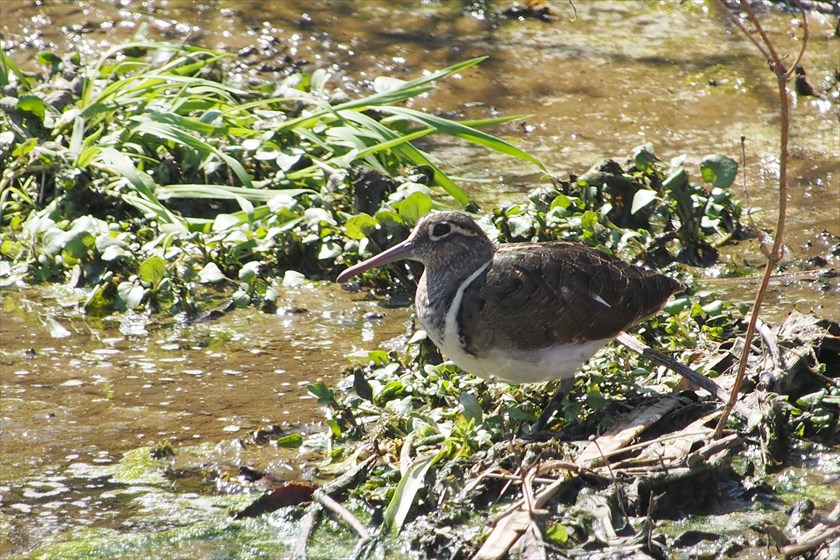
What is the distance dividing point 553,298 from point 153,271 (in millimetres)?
2540

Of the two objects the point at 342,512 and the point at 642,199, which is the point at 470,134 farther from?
the point at 342,512

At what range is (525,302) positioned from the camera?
4.85 meters

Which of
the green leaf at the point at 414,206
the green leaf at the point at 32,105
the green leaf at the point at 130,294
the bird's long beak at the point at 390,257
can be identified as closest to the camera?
the bird's long beak at the point at 390,257

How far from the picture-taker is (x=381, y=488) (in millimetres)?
4660

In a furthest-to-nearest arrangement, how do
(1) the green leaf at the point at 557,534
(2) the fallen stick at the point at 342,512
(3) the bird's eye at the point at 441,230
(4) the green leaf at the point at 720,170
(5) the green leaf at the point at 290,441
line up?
1. (4) the green leaf at the point at 720,170
2. (3) the bird's eye at the point at 441,230
3. (5) the green leaf at the point at 290,441
4. (2) the fallen stick at the point at 342,512
5. (1) the green leaf at the point at 557,534

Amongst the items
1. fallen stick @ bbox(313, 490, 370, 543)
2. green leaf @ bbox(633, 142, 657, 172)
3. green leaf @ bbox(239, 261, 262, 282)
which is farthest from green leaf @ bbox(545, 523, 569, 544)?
green leaf @ bbox(633, 142, 657, 172)

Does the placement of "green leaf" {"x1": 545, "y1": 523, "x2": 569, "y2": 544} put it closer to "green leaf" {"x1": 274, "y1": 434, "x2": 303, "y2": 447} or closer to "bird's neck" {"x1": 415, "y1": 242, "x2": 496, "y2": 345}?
"bird's neck" {"x1": 415, "y1": 242, "x2": 496, "y2": 345}

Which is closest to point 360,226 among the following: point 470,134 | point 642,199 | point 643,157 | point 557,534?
point 470,134

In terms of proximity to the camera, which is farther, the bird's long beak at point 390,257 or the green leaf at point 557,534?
the bird's long beak at point 390,257

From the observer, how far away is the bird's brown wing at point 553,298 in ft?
15.8

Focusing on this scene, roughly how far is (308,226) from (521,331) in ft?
7.76

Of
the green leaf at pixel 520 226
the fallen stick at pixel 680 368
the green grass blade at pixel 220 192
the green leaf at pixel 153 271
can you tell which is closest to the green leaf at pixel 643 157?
the green leaf at pixel 520 226

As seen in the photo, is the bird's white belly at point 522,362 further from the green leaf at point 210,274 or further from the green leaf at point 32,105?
the green leaf at point 32,105

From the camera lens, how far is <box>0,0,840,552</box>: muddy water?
5.46 metres
